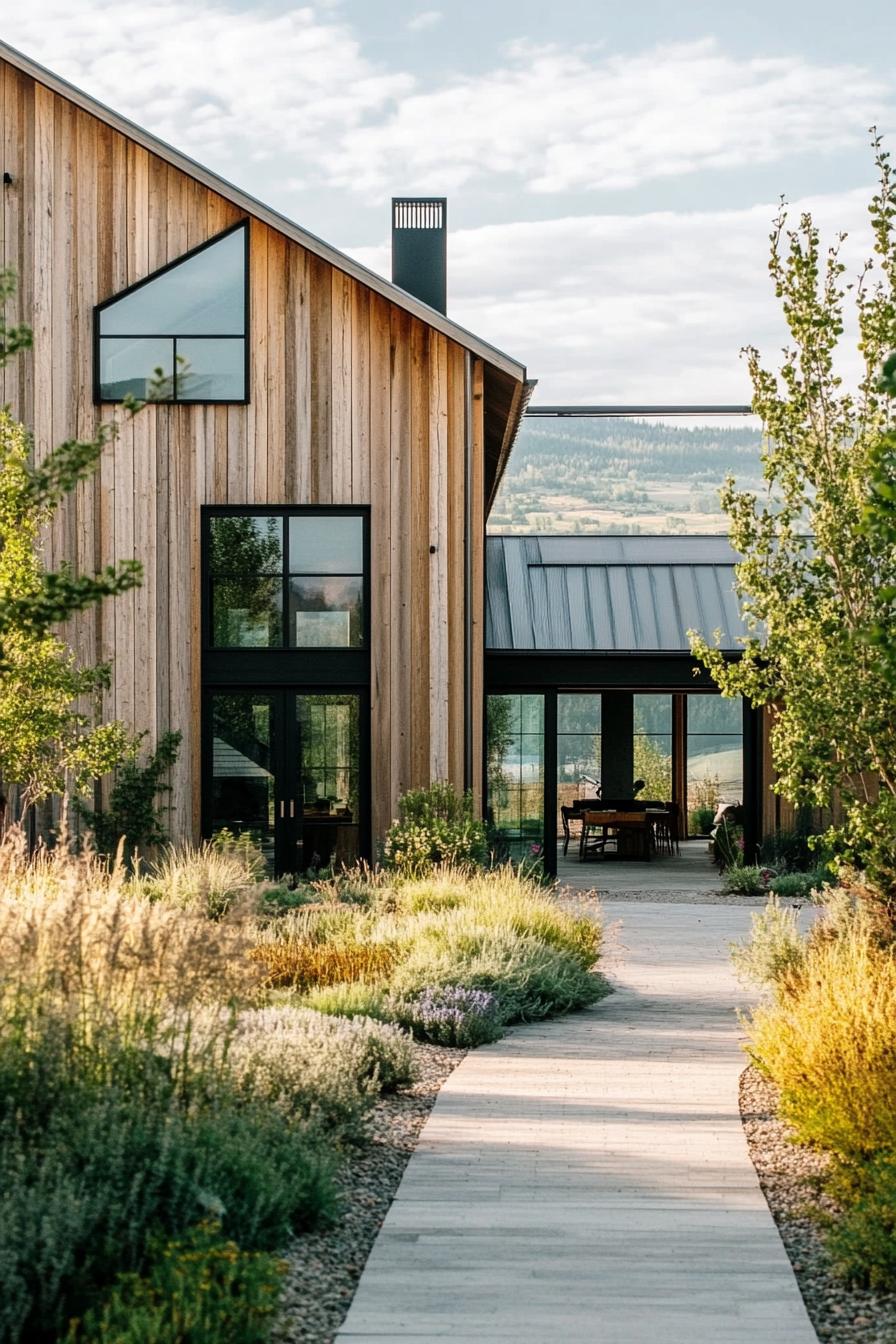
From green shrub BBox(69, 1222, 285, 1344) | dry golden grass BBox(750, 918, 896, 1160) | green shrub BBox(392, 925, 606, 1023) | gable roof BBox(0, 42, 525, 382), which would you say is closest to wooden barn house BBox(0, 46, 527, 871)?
gable roof BBox(0, 42, 525, 382)

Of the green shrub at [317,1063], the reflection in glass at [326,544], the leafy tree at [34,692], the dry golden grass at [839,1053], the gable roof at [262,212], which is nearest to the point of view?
the dry golden grass at [839,1053]

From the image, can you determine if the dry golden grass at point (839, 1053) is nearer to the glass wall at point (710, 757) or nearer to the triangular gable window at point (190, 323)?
the triangular gable window at point (190, 323)

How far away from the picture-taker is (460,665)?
51.3ft

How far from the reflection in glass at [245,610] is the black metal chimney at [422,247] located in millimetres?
5797

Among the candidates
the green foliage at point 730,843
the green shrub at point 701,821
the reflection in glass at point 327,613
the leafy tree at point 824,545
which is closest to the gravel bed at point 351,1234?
the leafy tree at point 824,545

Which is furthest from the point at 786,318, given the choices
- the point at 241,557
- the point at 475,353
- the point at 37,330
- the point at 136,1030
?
the point at 37,330

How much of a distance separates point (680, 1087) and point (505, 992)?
72.7 inches

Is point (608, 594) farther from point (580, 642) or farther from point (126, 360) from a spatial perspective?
point (126, 360)

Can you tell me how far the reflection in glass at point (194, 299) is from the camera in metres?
15.8

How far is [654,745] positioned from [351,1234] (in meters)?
22.6

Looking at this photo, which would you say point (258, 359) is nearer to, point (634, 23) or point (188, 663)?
point (188, 663)

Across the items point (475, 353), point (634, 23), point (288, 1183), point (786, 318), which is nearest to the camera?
point (288, 1183)

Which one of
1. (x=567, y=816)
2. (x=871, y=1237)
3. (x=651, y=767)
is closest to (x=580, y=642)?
(x=567, y=816)

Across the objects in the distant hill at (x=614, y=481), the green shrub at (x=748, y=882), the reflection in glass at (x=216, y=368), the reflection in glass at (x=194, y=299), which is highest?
the distant hill at (x=614, y=481)
